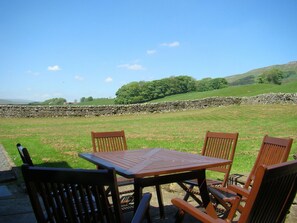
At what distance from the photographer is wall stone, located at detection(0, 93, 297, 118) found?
74.1 feet

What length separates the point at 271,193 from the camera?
177 cm

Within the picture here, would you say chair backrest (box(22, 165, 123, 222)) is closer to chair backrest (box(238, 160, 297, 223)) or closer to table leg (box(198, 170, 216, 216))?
chair backrest (box(238, 160, 297, 223))

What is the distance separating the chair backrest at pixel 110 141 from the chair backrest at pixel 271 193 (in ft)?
8.50

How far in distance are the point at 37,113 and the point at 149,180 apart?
2192 centimetres

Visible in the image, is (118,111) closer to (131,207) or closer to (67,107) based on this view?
(67,107)

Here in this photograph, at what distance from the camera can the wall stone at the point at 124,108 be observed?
22.6m

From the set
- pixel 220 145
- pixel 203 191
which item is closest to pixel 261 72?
pixel 220 145

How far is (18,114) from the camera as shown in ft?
73.8

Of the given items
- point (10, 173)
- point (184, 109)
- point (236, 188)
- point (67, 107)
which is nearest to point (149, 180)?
point (236, 188)

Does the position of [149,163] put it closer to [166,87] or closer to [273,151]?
[273,151]

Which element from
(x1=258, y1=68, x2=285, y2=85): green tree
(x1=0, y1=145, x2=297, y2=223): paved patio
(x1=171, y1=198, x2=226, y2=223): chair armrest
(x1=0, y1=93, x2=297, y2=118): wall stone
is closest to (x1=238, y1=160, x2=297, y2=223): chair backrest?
(x1=171, y1=198, x2=226, y2=223): chair armrest

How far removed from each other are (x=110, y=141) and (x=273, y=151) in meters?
2.16

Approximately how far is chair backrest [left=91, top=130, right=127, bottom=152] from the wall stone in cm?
1999

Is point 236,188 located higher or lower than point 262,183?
lower
